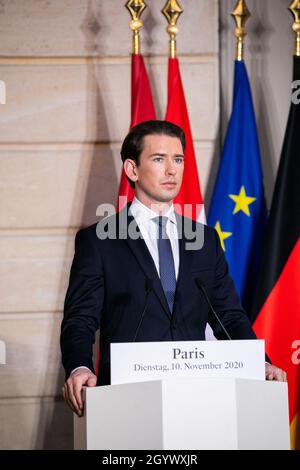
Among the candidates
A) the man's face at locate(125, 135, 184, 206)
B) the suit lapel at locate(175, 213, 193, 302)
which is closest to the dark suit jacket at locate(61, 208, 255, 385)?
the suit lapel at locate(175, 213, 193, 302)

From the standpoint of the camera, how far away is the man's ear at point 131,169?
9.86ft

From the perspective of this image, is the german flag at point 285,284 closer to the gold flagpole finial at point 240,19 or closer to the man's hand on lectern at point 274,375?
the gold flagpole finial at point 240,19

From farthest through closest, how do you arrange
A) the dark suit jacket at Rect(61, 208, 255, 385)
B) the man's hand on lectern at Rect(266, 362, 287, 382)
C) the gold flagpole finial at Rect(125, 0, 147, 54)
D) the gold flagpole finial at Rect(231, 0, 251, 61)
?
the gold flagpole finial at Rect(231, 0, 251, 61), the gold flagpole finial at Rect(125, 0, 147, 54), the dark suit jacket at Rect(61, 208, 255, 385), the man's hand on lectern at Rect(266, 362, 287, 382)

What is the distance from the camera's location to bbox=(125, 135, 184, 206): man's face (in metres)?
2.87

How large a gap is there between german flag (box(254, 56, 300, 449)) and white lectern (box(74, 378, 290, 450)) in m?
1.79

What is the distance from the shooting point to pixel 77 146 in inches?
166

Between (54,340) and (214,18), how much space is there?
2.07 m

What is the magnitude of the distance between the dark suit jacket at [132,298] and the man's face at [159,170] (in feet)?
0.59

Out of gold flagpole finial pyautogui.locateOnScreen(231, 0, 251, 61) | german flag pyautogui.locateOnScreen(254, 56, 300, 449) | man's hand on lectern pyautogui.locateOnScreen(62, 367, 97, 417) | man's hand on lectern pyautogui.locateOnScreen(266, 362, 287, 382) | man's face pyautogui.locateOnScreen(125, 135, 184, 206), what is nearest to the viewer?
man's hand on lectern pyautogui.locateOnScreen(62, 367, 97, 417)

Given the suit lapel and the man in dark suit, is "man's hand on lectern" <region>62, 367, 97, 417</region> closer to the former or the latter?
the man in dark suit

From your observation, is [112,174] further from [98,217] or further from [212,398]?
[212,398]

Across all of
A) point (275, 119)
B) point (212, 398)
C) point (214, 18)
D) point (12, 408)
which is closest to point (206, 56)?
point (214, 18)

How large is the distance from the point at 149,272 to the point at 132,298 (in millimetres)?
117

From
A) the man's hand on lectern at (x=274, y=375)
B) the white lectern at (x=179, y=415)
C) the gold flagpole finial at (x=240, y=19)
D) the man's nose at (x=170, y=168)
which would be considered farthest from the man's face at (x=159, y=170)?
the gold flagpole finial at (x=240, y=19)
